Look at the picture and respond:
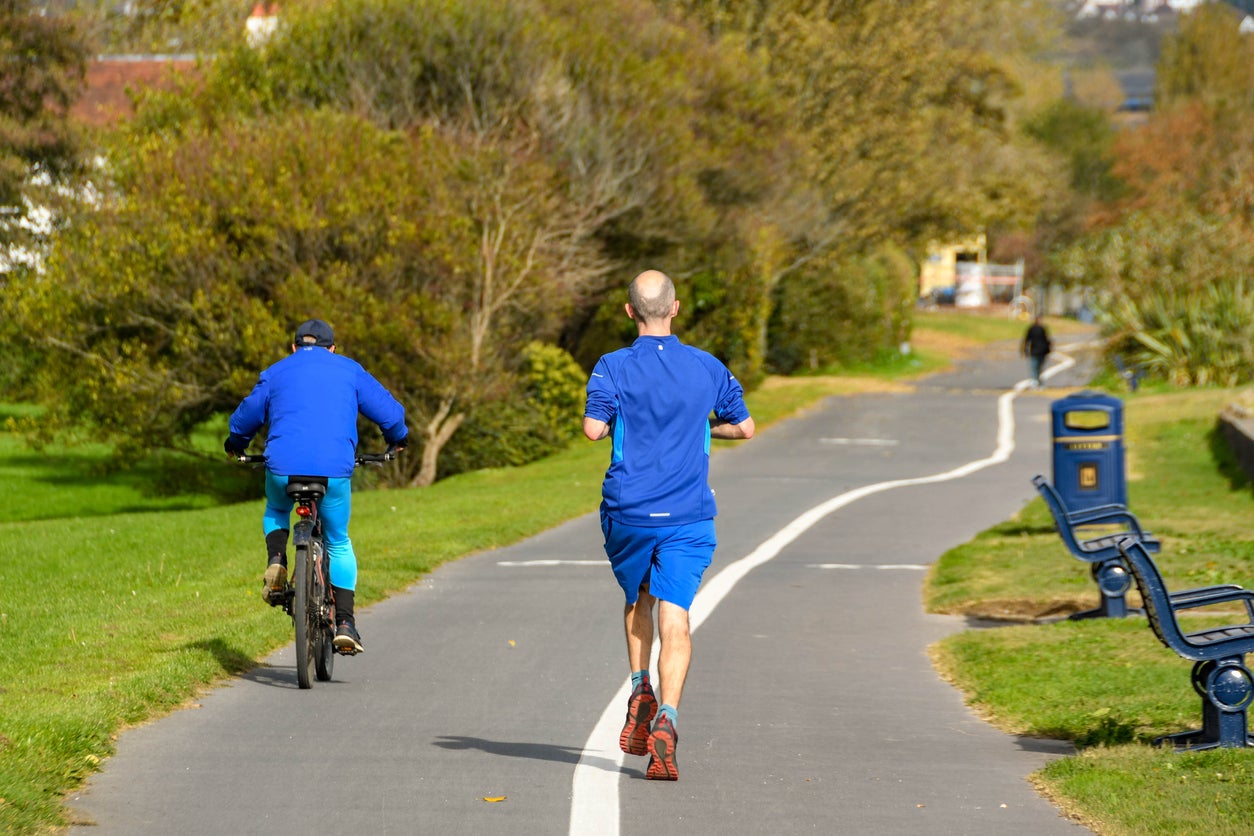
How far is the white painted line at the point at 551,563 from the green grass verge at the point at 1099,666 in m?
2.70

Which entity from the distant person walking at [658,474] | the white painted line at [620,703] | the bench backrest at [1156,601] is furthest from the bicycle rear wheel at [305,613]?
the bench backrest at [1156,601]

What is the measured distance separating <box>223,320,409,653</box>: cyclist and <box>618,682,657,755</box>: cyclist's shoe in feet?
7.75

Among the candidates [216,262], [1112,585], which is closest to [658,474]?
[1112,585]

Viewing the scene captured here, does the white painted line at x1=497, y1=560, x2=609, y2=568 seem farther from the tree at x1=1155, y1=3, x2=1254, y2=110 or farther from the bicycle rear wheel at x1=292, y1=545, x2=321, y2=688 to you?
the tree at x1=1155, y1=3, x2=1254, y2=110

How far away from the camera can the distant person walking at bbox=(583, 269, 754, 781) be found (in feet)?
21.8

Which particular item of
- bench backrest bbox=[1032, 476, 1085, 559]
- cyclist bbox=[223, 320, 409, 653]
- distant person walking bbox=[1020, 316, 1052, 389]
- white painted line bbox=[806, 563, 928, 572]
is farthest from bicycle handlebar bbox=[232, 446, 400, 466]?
distant person walking bbox=[1020, 316, 1052, 389]

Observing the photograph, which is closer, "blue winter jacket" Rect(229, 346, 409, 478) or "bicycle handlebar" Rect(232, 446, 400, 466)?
"blue winter jacket" Rect(229, 346, 409, 478)

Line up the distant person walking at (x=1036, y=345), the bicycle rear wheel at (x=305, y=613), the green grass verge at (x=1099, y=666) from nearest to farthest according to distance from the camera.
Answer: the green grass verge at (x=1099, y=666) < the bicycle rear wheel at (x=305, y=613) < the distant person walking at (x=1036, y=345)

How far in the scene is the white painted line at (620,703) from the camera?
20.0ft

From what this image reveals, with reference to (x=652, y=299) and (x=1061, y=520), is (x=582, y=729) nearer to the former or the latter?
(x=652, y=299)

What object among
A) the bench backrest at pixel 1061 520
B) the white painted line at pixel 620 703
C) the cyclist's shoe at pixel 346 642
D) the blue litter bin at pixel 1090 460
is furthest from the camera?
the blue litter bin at pixel 1090 460

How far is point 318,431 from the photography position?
8.66 m

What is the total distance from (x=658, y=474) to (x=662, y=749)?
1005 mm

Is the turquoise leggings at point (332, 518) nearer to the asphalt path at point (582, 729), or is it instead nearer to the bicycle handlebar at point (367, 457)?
the bicycle handlebar at point (367, 457)
